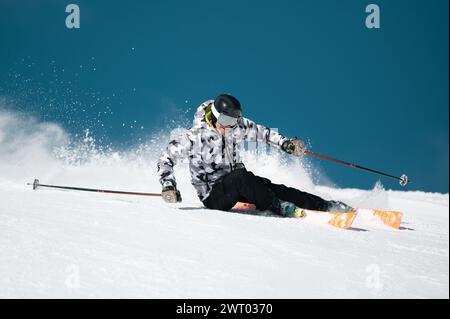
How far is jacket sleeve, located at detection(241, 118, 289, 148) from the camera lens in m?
5.17

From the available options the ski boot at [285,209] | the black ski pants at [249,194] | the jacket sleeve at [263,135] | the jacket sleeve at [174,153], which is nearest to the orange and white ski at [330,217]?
the ski boot at [285,209]

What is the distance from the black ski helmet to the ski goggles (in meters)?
0.03

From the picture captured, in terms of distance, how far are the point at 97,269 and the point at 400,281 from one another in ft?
4.58

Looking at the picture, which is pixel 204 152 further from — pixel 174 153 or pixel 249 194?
pixel 249 194

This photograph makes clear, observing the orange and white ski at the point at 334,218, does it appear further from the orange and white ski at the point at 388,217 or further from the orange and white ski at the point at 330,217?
the orange and white ski at the point at 388,217

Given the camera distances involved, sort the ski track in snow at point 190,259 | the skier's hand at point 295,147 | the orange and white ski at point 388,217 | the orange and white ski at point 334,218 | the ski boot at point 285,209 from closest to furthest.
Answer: the ski track in snow at point 190,259
the orange and white ski at point 334,218
the ski boot at point 285,209
the orange and white ski at point 388,217
the skier's hand at point 295,147

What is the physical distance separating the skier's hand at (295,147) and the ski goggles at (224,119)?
29.2 inches

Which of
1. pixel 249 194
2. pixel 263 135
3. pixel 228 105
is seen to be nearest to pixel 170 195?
pixel 249 194

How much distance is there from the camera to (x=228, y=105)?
460 centimetres

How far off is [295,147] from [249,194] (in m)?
0.88

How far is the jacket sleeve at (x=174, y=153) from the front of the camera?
464 centimetres

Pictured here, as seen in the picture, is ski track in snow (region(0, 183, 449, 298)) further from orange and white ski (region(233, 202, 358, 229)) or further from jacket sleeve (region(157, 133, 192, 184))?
jacket sleeve (region(157, 133, 192, 184))

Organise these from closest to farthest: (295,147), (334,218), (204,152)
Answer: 1. (334,218)
2. (204,152)
3. (295,147)

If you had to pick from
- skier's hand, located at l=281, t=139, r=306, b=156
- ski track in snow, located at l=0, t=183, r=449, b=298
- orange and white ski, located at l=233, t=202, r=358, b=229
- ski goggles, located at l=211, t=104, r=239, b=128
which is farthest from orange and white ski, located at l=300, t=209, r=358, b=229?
ski goggles, located at l=211, t=104, r=239, b=128
